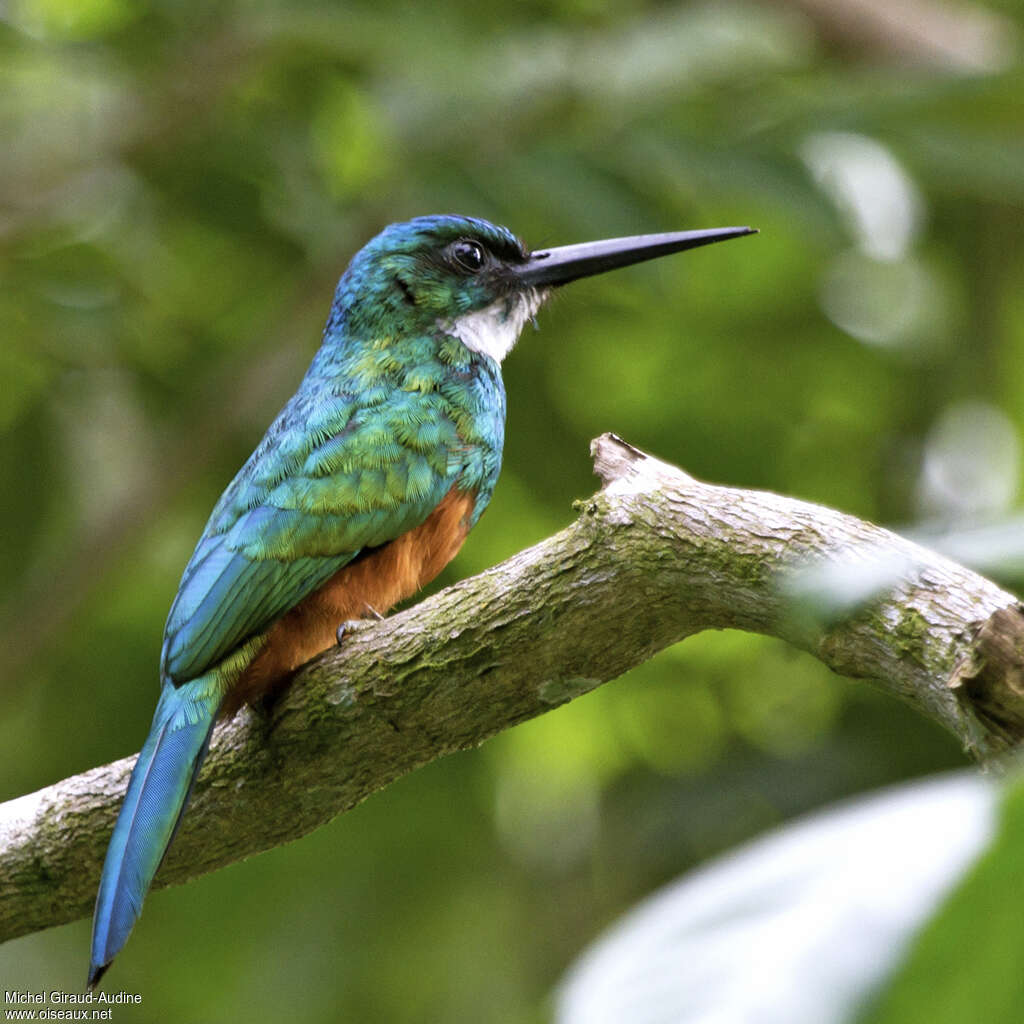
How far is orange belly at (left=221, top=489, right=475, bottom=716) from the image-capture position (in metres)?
2.58

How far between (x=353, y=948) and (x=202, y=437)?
1.52 metres

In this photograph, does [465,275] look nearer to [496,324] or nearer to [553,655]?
[496,324]

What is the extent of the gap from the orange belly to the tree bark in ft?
0.25

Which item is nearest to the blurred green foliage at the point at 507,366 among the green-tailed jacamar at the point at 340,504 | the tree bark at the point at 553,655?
the green-tailed jacamar at the point at 340,504

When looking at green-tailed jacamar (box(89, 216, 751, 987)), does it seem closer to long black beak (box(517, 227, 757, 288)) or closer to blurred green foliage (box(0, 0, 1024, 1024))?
long black beak (box(517, 227, 757, 288))

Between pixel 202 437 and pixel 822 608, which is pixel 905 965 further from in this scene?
pixel 202 437

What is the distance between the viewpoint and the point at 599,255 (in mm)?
3830

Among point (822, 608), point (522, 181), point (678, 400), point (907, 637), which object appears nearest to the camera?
point (822, 608)

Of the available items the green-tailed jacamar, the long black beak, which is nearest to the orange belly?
the green-tailed jacamar

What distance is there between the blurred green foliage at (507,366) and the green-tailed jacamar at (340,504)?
32 centimetres

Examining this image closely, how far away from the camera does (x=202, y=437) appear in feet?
13.7

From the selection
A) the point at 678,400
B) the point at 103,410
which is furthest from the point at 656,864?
the point at 103,410

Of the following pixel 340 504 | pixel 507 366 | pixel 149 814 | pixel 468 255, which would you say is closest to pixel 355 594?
pixel 340 504

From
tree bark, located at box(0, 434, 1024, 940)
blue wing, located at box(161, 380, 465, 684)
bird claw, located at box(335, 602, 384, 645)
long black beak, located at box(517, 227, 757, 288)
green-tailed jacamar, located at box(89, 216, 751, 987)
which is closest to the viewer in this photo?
tree bark, located at box(0, 434, 1024, 940)
